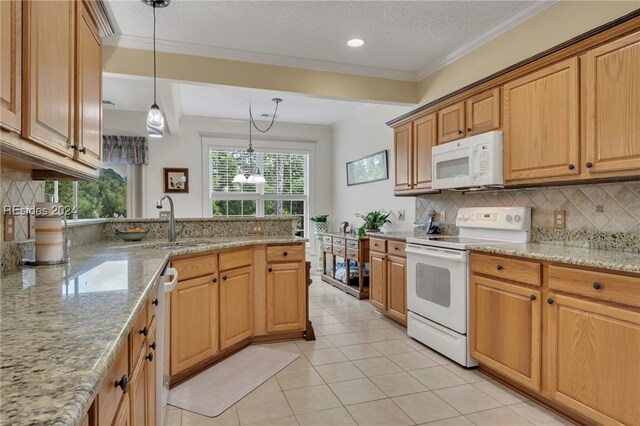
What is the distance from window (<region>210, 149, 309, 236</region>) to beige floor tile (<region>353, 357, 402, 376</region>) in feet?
12.2

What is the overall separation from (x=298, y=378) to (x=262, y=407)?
41 centimetres

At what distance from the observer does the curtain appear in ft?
17.8

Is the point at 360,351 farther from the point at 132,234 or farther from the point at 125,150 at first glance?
the point at 125,150

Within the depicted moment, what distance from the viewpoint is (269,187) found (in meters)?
6.50

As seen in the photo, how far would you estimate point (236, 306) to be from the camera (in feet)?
9.50

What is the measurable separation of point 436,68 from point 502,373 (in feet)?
9.40

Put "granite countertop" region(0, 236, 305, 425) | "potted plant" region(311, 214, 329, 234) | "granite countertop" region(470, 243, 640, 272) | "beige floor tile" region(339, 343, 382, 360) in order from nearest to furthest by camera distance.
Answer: "granite countertop" region(0, 236, 305, 425)
"granite countertop" region(470, 243, 640, 272)
"beige floor tile" region(339, 343, 382, 360)
"potted plant" region(311, 214, 329, 234)

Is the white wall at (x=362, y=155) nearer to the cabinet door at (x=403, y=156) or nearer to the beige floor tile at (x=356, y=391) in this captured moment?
the cabinet door at (x=403, y=156)

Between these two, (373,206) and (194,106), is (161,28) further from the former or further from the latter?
(373,206)

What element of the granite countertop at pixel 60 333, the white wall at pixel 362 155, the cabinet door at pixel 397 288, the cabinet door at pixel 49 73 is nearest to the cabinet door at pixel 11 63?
the cabinet door at pixel 49 73

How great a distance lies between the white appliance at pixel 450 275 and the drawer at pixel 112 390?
2226 mm

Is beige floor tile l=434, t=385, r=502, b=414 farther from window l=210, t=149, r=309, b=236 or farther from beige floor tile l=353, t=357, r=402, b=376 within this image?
window l=210, t=149, r=309, b=236

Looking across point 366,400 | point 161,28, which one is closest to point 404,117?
point 161,28

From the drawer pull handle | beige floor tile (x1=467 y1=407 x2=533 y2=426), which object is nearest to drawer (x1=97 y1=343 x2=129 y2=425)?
the drawer pull handle
